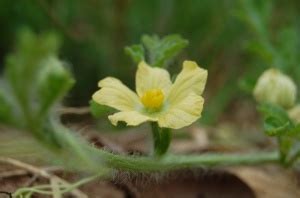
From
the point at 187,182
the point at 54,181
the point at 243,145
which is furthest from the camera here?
the point at 243,145

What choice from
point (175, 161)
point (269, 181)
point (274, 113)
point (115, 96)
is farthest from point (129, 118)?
point (269, 181)

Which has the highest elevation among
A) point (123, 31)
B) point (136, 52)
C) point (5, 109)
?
point (123, 31)

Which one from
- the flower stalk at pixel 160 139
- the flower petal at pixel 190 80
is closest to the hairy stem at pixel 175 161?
the flower stalk at pixel 160 139

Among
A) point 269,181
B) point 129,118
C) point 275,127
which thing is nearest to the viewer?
point 129,118

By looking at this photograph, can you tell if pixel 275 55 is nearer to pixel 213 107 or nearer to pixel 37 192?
pixel 213 107

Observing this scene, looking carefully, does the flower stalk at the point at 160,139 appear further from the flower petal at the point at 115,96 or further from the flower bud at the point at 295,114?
the flower bud at the point at 295,114

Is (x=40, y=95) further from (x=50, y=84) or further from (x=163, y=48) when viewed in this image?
(x=163, y=48)

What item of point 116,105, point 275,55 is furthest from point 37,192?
point 275,55

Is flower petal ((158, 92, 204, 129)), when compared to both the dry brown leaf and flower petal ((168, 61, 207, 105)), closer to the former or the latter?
flower petal ((168, 61, 207, 105))
